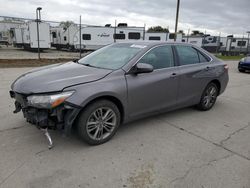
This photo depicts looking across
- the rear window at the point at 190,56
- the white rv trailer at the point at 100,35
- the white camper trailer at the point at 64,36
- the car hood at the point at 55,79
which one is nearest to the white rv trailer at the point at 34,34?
the white camper trailer at the point at 64,36

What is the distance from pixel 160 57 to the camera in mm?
3869

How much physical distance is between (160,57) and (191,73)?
848 mm

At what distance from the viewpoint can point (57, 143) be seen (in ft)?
10.5

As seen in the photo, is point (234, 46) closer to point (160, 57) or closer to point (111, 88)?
point (160, 57)

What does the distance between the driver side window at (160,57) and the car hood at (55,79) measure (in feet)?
2.69

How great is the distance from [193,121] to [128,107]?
5.58 ft

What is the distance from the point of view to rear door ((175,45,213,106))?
164 inches

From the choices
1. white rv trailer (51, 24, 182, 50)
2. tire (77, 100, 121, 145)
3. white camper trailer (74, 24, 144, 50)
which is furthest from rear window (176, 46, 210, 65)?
white camper trailer (74, 24, 144, 50)

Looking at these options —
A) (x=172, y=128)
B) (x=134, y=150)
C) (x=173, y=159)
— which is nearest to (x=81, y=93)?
(x=134, y=150)

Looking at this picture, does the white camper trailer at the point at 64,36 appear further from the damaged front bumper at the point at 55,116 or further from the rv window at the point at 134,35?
the damaged front bumper at the point at 55,116

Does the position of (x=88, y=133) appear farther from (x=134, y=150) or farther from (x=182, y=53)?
(x=182, y=53)

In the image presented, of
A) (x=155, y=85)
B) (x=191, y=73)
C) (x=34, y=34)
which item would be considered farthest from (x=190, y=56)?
(x=34, y=34)

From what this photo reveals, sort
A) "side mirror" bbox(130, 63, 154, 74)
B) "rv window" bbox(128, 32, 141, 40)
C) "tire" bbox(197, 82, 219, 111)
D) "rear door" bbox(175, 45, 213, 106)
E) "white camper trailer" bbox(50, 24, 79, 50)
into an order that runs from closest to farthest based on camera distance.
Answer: "side mirror" bbox(130, 63, 154, 74), "rear door" bbox(175, 45, 213, 106), "tire" bbox(197, 82, 219, 111), "rv window" bbox(128, 32, 141, 40), "white camper trailer" bbox(50, 24, 79, 50)

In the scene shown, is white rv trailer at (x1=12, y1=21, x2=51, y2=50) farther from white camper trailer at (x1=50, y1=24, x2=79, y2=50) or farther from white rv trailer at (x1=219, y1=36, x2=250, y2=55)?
white rv trailer at (x1=219, y1=36, x2=250, y2=55)
